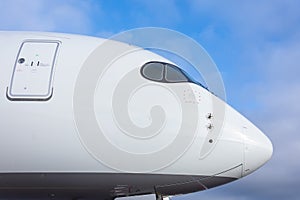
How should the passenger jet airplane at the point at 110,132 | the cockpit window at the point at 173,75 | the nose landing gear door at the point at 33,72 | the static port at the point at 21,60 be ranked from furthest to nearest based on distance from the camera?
the cockpit window at the point at 173,75, the static port at the point at 21,60, the nose landing gear door at the point at 33,72, the passenger jet airplane at the point at 110,132

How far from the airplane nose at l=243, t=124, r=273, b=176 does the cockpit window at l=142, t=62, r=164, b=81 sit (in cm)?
205

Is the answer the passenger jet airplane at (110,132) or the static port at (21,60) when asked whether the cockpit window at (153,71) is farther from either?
the static port at (21,60)

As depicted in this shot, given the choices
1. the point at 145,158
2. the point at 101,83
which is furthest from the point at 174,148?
the point at 101,83

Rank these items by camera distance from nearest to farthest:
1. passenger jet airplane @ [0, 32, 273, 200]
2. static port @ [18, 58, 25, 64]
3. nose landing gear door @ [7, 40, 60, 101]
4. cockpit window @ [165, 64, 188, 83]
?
passenger jet airplane @ [0, 32, 273, 200]
nose landing gear door @ [7, 40, 60, 101]
static port @ [18, 58, 25, 64]
cockpit window @ [165, 64, 188, 83]

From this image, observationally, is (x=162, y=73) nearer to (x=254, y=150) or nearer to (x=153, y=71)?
(x=153, y=71)

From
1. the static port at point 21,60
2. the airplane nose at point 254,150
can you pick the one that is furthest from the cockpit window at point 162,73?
the static port at point 21,60

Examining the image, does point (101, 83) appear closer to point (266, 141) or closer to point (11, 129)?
point (11, 129)

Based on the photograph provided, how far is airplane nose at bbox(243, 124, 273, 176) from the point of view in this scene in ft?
30.1

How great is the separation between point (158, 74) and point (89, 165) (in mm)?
2347

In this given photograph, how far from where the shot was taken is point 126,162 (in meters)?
8.99

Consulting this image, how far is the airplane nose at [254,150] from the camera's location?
9180mm

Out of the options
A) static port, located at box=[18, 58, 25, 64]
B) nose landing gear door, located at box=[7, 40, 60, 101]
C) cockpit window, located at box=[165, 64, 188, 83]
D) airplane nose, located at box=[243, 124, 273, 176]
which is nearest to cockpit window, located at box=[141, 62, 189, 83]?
cockpit window, located at box=[165, 64, 188, 83]

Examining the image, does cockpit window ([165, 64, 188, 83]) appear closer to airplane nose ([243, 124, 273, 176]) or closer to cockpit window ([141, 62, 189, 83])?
cockpit window ([141, 62, 189, 83])

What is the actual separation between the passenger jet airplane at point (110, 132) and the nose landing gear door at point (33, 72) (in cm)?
2
